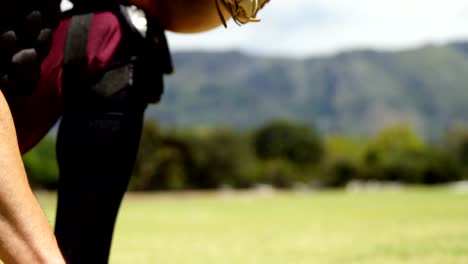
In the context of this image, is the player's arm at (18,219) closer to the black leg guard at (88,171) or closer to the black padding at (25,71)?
the black padding at (25,71)

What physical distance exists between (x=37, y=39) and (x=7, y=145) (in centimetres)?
33

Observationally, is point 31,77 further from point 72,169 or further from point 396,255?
point 396,255

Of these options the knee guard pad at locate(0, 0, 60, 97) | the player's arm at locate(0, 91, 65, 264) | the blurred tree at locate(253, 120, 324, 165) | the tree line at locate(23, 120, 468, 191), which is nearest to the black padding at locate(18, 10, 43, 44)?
the knee guard pad at locate(0, 0, 60, 97)

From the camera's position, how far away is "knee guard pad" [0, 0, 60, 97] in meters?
1.23

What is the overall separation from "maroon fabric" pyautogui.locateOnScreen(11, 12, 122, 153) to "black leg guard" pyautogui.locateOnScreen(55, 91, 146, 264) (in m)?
0.05

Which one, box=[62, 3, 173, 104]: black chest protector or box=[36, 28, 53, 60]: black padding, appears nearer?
box=[36, 28, 53, 60]: black padding

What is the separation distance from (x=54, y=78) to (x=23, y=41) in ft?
0.49

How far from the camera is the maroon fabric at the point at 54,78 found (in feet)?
4.55

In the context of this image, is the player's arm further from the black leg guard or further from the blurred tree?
the blurred tree

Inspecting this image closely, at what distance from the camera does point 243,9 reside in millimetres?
1333

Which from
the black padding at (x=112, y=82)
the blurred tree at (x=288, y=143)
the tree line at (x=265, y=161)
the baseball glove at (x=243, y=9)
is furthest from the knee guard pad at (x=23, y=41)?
the blurred tree at (x=288, y=143)

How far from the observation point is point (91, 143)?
1414mm

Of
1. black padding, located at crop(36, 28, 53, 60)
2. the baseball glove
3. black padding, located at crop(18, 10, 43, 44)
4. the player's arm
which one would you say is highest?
the baseball glove

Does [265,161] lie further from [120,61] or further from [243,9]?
[243,9]
